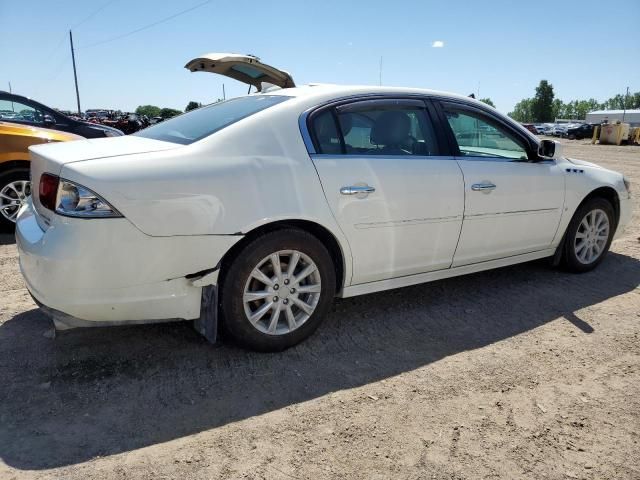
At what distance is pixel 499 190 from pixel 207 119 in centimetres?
215

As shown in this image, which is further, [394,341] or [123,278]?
[394,341]

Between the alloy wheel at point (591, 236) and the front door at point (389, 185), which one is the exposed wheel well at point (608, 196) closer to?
the alloy wheel at point (591, 236)

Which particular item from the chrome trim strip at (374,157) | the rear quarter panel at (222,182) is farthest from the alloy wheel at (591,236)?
the rear quarter panel at (222,182)

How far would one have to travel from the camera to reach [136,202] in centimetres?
249

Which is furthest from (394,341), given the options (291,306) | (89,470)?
(89,470)

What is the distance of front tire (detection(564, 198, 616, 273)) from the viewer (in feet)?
14.8

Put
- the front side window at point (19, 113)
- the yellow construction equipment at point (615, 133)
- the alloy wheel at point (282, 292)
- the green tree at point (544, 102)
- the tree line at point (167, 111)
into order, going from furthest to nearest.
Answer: the green tree at point (544, 102)
the yellow construction equipment at point (615, 133)
the tree line at point (167, 111)
the front side window at point (19, 113)
the alloy wheel at point (282, 292)

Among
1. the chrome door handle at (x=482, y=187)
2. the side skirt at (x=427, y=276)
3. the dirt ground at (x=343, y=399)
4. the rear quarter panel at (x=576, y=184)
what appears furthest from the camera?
the rear quarter panel at (x=576, y=184)

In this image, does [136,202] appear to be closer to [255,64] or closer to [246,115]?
[246,115]

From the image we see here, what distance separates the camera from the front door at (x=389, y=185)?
3104 millimetres

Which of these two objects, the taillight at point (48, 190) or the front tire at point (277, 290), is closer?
the taillight at point (48, 190)

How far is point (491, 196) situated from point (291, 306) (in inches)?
68.0

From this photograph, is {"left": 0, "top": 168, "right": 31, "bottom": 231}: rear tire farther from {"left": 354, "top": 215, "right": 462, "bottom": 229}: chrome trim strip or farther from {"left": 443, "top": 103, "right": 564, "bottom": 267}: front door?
{"left": 443, "top": 103, "right": 564, "bottom": 267}: front door

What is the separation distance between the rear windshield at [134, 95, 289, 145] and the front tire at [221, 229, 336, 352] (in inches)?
29.5
